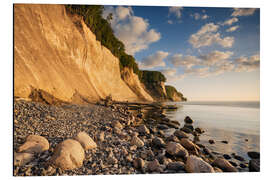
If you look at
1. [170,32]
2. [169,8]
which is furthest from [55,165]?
[170,32]

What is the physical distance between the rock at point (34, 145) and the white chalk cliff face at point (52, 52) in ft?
8.18

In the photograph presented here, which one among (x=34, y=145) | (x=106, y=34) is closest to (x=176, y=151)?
(x=34, y=145)

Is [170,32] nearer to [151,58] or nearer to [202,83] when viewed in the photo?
[151,58]

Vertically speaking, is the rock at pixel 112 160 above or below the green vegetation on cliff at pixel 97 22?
below

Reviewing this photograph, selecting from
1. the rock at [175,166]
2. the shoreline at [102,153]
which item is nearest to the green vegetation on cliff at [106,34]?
the shoreline at [102,153]

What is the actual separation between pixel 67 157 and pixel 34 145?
77cm

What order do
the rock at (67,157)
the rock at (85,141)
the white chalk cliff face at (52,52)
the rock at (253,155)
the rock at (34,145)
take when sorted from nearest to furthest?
the rock at (67,157), the rock at (34,145), the rock at (85,141), the rock at (253,155), the white chalk cliff face at (52,52)

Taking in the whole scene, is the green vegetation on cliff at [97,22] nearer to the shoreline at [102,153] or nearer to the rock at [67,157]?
the shoreline at [102,153]

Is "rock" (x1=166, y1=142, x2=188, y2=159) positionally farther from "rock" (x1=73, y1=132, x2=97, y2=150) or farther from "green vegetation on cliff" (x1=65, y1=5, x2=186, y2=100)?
"green vegetation on cliff" (x1=65, y1=5, x2=186, y2=100)

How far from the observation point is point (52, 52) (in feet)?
21.1

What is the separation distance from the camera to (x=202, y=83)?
15.2ft

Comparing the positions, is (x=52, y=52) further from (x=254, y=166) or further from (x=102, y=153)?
(x=254, y=166)

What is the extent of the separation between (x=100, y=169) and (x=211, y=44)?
16.0ft

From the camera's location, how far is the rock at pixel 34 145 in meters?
2.21
